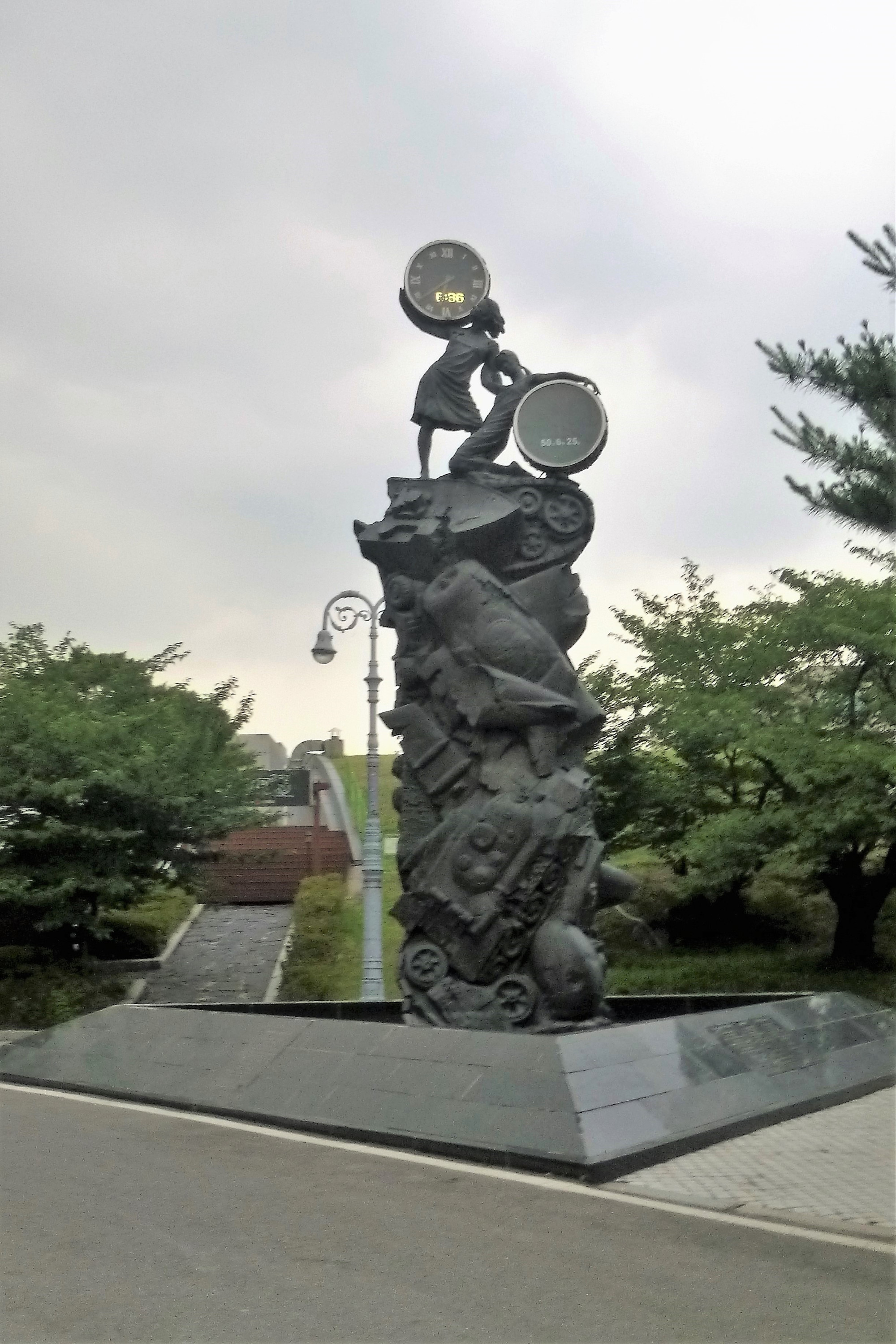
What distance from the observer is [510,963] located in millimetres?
10164

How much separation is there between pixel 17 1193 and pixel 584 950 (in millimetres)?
4738

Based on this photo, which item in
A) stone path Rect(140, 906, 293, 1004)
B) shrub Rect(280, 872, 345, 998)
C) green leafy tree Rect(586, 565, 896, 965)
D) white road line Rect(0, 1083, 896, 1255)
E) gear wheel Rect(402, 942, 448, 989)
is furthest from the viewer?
stone path Rect(140, 906, 293, 1004)

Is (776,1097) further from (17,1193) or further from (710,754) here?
(710,754)

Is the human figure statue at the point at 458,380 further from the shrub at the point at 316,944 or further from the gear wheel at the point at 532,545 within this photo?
the shrub at the point at 316,944

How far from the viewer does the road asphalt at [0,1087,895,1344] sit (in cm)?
439

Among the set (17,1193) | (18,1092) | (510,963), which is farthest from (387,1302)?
(18,1092)

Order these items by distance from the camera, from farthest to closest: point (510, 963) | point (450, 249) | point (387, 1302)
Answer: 1. point (450, 249)
2. point (510, 963)
3. point (387, 1302)

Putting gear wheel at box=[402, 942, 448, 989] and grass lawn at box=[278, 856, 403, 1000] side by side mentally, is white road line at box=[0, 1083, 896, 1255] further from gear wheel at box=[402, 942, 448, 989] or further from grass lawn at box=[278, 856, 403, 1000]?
grass lawn at box=[278, 856, 403, 1000]

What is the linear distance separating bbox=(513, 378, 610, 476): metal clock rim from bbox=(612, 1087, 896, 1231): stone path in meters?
5.86

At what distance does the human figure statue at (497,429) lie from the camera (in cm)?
1171

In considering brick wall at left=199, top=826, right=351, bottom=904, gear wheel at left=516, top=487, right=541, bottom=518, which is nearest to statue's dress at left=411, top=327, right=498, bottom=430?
gear wheel at left=516, top=487, right=541, bottom=518

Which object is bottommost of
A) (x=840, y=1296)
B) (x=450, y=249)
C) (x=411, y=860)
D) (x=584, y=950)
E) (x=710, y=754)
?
(x=840, y=1296)

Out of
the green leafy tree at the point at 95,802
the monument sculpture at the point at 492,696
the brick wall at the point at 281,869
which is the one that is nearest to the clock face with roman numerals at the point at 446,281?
the monument sculpture at the point at 492,696

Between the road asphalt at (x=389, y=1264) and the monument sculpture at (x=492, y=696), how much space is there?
10.1ft
